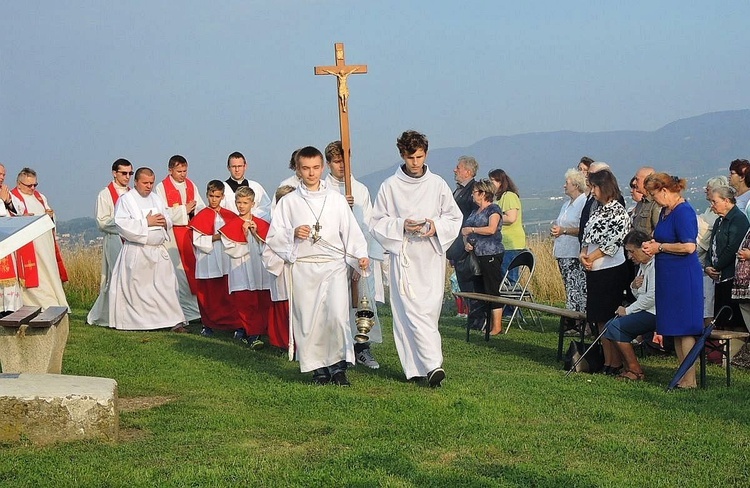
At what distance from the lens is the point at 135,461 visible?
6.42 metres

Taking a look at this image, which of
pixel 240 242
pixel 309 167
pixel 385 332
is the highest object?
pixel 309 167

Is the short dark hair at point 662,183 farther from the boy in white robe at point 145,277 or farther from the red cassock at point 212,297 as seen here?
the boy in white robe at point 145,277

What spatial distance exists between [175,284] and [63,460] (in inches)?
306

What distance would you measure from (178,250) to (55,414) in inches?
340

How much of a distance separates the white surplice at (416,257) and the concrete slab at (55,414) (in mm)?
3039

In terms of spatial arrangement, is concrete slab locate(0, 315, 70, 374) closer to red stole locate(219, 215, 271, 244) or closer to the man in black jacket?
red stole locate(219, 215, 271, 244)

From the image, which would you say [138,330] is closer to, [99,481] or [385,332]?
[385,332]

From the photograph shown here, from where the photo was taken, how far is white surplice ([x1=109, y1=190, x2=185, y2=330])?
13.8 meters

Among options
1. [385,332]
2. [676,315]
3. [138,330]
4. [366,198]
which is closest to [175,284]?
[138,330]

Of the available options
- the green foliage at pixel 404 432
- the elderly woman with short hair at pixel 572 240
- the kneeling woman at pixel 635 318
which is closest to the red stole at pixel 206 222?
the green foliage at pixel 404 432

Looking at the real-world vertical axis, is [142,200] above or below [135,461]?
above

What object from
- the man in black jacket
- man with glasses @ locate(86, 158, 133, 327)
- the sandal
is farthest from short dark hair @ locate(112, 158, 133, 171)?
the sandal

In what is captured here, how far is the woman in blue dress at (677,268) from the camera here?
28.8ft

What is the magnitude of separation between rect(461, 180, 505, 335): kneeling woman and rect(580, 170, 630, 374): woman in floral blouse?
9.80ft
